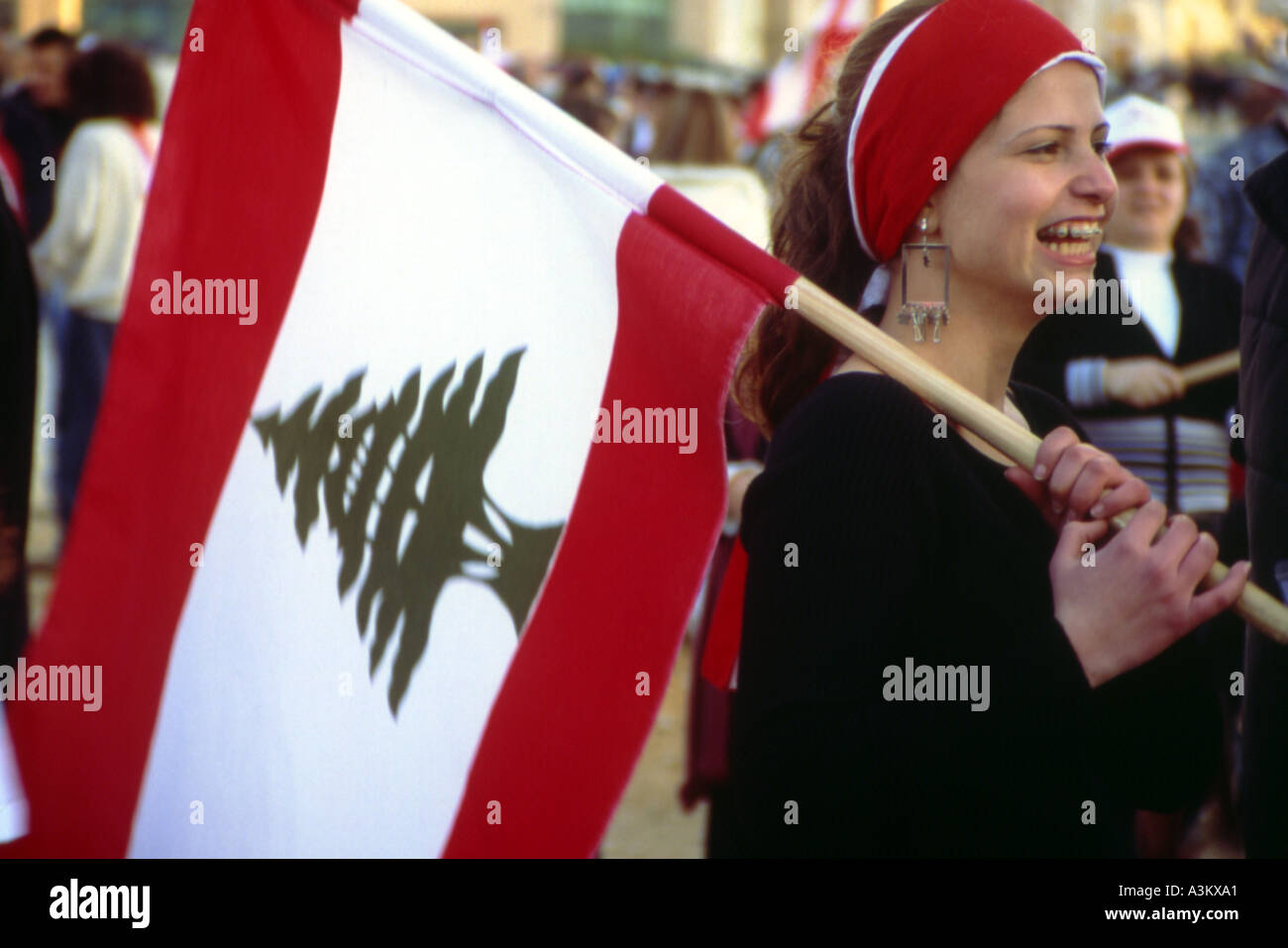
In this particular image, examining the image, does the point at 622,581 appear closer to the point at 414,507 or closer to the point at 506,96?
the point at 414,507

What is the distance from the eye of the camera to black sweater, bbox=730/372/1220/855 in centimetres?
188

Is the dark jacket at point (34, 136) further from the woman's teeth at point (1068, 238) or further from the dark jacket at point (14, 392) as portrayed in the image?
the woman's teeth at point (1068, 238)

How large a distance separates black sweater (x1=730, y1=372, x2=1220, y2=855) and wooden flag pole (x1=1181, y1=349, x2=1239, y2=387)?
2698 millimetres

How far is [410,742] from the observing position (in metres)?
2.29

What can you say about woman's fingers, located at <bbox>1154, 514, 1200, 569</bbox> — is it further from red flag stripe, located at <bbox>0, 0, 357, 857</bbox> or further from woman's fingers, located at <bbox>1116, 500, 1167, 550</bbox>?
red flag stripe, located at <bbox>0, 0, 357, 857</bbox>

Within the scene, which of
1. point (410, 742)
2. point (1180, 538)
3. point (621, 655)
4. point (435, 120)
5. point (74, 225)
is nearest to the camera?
point (1180, 538)

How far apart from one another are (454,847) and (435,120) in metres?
1.00

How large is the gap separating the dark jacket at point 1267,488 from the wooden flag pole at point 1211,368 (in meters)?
1.79

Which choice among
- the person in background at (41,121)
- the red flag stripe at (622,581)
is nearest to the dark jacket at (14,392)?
the red flag stripe at (622,581)

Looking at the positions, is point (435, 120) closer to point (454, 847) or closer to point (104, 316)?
point (454, 847)

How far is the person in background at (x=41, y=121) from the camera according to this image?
26.5 feet
